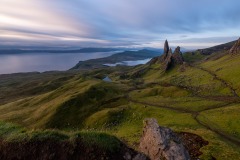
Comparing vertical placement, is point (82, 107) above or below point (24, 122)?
above

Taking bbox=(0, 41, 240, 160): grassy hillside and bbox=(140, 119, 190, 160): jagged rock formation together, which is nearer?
bbox=(140, 119, 190, 160): jagged rock formation

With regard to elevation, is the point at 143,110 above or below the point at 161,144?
below

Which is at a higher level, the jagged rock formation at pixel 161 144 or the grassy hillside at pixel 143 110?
the jagged rock formation at pixel 161 144

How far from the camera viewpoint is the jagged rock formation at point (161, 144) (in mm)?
21703

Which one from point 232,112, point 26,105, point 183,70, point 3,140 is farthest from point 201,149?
point 183,70

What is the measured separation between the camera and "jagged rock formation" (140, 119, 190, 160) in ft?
71.2

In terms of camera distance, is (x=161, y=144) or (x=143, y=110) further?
(x=143, y=110)

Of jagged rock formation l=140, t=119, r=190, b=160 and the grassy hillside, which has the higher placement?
jagged rock formation l=140, t=119, r=190, b=160

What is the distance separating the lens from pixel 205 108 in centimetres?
7850

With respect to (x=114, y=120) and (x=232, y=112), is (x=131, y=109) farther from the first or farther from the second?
(x=232, y=112)

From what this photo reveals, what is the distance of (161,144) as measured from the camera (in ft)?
75.4

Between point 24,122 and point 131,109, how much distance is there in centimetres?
4476

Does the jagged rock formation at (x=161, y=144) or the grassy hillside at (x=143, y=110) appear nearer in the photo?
the jagged rock formation at (x=161, y=144)

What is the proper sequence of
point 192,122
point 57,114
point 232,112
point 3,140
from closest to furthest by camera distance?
point 3,140 < point 192,122 < point 232,112 < point 57,114
